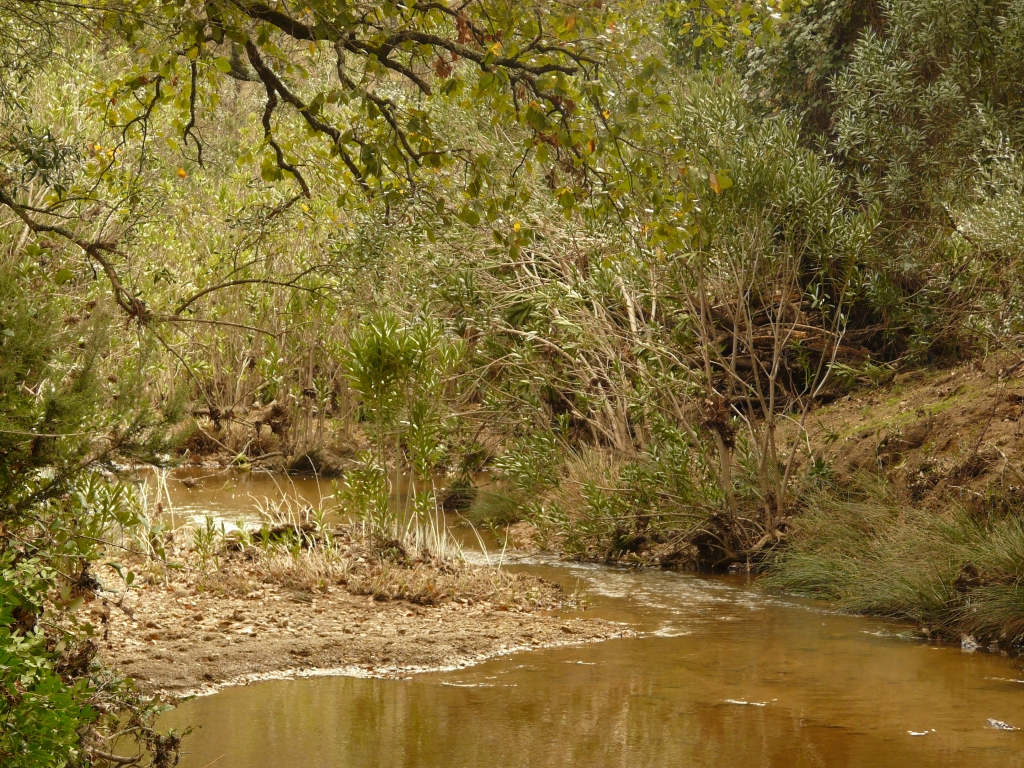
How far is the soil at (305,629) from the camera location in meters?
6.89

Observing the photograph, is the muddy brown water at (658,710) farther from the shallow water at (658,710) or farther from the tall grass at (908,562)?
the tall grass at (908,562)

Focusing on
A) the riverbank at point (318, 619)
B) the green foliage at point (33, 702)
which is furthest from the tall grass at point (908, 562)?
the green foliage at point (33, 702)

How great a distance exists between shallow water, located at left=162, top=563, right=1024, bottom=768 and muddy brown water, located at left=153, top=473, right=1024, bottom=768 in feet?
0.05

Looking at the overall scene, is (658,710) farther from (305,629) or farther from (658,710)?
(305,629)

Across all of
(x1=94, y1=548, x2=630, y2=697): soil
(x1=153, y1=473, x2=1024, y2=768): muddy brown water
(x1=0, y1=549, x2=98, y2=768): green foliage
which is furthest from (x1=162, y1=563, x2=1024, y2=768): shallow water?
(x1=0, y1=549, x2=98, y2=768): green foliage

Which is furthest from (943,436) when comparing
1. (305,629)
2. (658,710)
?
(305,629)

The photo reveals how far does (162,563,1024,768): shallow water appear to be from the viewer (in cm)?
561

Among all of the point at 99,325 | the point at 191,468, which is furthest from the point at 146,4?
the point at 191,468

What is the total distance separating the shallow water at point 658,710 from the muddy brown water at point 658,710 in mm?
14

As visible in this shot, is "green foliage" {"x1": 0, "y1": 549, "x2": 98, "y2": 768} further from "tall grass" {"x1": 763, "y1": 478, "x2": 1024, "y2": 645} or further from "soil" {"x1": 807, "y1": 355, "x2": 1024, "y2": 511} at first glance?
"soil" {"x1": 807, "y1": 355, "x2": 1024, "y2": 511}

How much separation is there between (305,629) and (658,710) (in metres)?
2.79

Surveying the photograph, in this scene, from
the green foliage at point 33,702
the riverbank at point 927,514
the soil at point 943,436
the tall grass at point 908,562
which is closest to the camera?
the green foliage at point 33,702

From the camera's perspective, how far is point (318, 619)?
8273 mm

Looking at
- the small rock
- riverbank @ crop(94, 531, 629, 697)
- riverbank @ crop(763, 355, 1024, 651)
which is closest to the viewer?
riverbank @ crop(94, 531, 629, 697)
